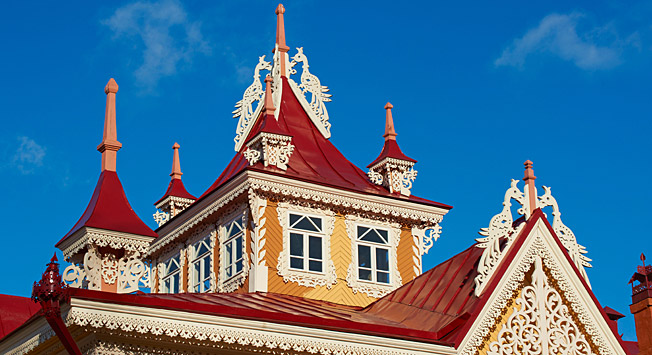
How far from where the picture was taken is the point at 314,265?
26891 millimetres

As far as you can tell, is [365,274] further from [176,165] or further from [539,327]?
[176,165]

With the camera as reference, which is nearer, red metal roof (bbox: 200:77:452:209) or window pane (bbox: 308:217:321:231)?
window pane (bbox: 308:217:321:231)

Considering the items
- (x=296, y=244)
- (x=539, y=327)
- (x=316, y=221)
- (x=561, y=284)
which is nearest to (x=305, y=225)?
(x=316, y=221)

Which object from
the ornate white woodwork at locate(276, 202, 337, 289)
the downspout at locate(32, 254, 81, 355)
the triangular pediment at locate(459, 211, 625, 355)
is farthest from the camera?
the ornate white woodwork at locate(276, 202, 337, 289)

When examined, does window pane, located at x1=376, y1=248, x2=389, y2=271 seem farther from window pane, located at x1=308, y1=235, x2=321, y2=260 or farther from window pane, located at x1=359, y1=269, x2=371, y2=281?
window pane, located at x1=308, y1=235, x2=321, y2=260

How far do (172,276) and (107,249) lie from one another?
421 inches

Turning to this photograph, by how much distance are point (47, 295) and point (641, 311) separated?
20921 mm

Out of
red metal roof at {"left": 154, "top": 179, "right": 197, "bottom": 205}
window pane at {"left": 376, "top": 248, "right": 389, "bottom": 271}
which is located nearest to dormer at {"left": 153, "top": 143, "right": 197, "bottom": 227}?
red metal roof at {"left": 154, "top": 179, "right": 197, "bottom": 205}

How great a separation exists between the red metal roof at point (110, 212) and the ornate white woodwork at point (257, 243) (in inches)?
221

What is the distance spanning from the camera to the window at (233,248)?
26.8 meters

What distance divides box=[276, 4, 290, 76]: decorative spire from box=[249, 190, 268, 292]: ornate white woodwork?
20.8ft

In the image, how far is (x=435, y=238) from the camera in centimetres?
2880

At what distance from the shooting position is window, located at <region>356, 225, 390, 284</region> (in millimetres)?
27625

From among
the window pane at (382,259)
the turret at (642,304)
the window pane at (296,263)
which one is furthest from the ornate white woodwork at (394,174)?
the turret at (642,304)
